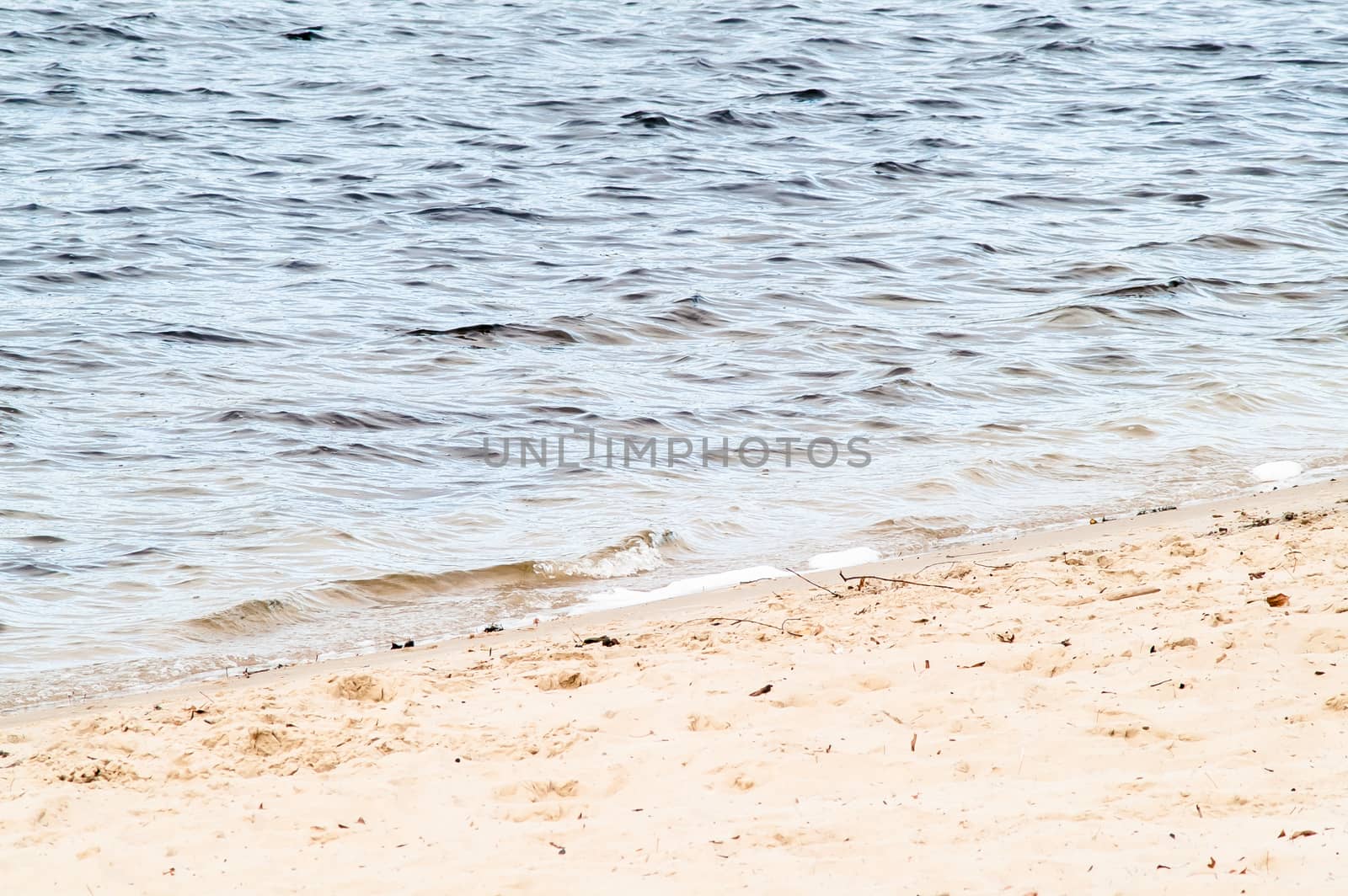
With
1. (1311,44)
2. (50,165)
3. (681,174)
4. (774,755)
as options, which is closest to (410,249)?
(681,174)

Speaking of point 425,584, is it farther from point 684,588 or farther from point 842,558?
point 842,558

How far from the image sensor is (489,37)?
20.9 metres

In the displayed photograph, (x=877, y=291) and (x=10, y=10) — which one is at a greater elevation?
(x=10, y=10)

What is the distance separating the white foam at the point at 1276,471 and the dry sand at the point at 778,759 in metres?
2.09

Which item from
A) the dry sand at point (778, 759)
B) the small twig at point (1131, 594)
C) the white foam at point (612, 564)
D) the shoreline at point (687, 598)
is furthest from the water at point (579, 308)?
the small twig at point (1131, 594)

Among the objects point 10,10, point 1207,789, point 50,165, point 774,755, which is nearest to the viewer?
point 1207,789

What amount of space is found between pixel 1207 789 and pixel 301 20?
21.2 m

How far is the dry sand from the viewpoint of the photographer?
2923mm

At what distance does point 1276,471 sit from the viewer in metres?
6.94

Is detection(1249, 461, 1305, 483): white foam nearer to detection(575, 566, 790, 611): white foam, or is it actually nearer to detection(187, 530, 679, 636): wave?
detection(575, 566, 790, 611): white foam

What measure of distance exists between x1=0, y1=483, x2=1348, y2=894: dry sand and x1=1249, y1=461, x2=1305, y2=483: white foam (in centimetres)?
209

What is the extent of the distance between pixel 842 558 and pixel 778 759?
2548mm

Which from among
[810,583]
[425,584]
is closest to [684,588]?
[810,583]

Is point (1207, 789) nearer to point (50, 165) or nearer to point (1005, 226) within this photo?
point (1005, 226)
